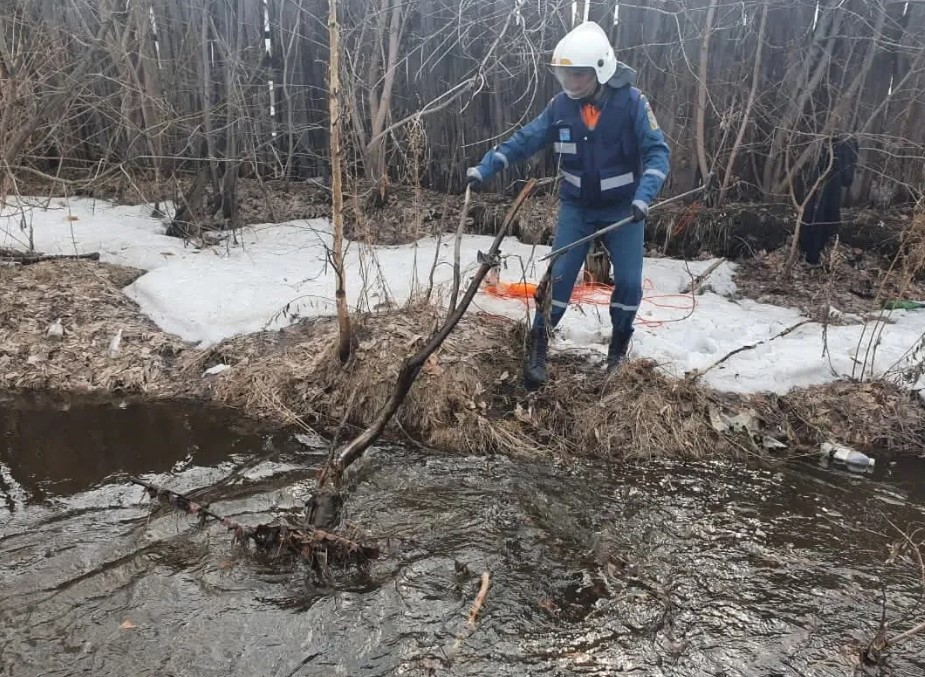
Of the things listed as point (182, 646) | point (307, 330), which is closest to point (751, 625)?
point (182, 646)

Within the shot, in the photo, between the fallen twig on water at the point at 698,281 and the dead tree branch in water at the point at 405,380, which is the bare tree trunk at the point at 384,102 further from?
the dead tree branch in water at the point at 405,380

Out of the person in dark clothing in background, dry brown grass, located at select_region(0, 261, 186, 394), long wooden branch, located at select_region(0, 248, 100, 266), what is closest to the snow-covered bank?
long wooden branch, located at select_region(0, 248, 100, 266)

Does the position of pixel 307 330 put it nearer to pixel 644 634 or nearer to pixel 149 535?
pixel 149 535

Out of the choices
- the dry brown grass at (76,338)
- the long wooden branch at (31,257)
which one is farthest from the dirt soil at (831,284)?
the long wooden branch at (31,257)

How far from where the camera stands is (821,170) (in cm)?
685

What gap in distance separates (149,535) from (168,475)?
672mm

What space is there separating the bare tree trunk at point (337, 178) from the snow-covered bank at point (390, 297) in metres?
0.57

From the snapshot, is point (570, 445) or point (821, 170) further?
point (821, 170)

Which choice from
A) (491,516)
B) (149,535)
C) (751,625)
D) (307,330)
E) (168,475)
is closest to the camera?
(751,625)

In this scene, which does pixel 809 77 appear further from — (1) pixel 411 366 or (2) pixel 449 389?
(1) pixel 411 366

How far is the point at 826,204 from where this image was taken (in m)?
6.79

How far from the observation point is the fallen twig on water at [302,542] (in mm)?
3209

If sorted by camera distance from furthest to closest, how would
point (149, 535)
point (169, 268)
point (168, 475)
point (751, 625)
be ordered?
point (169, 268), point (168, 475), point (149, 535), point (751, 625)

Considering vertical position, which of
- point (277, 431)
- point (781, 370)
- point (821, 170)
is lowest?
point (277, 431)
